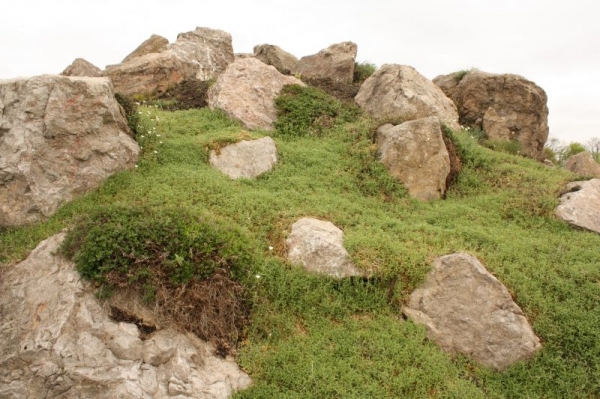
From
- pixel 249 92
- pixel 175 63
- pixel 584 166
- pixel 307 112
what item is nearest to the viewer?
pixel 307 112

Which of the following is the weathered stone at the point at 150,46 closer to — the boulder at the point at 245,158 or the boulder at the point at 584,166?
the boulder at the point at 245,158

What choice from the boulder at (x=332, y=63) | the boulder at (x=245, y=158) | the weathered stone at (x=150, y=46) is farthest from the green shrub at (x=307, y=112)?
the weathered stone at (x=150, y=46)

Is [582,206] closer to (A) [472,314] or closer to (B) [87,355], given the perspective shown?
(A) [472,314]

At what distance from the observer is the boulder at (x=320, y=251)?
775cm

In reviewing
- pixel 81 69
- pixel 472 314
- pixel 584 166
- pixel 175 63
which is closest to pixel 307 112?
pixel 175 63

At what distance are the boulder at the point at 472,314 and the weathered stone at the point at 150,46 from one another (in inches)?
591

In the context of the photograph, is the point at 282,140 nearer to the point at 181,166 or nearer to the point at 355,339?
the point at 181,166

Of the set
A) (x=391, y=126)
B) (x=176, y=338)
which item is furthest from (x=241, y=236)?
(x=391, y=126)

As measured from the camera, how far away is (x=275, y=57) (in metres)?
19.7

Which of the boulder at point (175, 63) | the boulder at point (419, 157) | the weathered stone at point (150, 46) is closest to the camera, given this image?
the boulder at point (419, 157)

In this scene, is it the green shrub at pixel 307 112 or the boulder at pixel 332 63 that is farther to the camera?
the boulder at pixel 332 63

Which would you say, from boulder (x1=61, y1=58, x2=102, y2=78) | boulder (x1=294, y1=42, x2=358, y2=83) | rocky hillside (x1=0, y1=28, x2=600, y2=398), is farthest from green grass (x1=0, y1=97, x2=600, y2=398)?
boulder (x1=61, y1=58, x2=102, y2=78)

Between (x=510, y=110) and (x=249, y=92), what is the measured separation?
8.01m

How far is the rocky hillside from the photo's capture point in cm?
631
